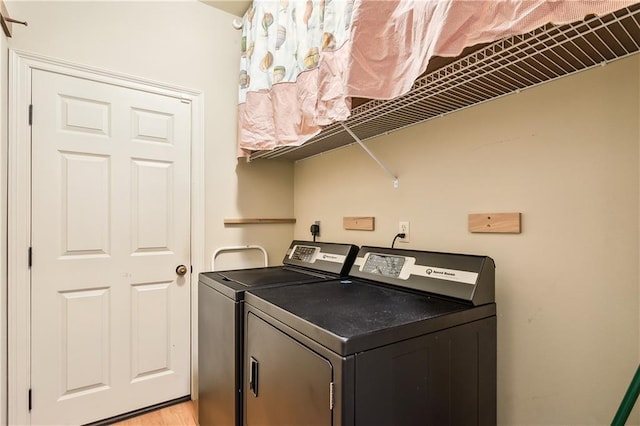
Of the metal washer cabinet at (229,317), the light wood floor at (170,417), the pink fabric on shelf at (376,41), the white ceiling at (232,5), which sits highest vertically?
the white ceiling at (232,5)

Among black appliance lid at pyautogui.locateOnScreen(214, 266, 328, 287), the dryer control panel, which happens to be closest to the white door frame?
black appliance lid at pyautogui.locateOnScreen(214, 266, 328, 287)

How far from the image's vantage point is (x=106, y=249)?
1.97 meters

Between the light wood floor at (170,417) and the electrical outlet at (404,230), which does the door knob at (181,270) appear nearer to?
the light wood floor at (170,417)

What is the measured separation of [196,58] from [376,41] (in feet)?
5.44

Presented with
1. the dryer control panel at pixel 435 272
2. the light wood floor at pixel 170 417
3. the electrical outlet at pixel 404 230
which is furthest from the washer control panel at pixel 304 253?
the light wood floor at pixel 170 417

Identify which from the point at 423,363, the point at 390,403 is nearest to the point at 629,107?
the point at 423,363

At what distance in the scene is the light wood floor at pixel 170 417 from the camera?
1964mm

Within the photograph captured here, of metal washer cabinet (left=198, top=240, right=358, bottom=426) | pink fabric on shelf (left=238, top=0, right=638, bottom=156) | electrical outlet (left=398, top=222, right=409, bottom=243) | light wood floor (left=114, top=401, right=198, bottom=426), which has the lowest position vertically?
light wood floor (left=114, top=401, right=198, bottom=426)

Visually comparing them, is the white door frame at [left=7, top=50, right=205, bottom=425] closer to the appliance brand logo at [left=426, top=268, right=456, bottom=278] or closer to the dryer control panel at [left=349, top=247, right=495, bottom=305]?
the dryer control panel at [left=349, top=247, right=495, bottom=305]

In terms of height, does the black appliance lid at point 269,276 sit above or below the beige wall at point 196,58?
below

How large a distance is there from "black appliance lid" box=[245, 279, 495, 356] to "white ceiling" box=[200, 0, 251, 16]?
1.99m

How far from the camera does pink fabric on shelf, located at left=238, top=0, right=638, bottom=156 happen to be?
76 cm

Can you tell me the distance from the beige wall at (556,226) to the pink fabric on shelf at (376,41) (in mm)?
551

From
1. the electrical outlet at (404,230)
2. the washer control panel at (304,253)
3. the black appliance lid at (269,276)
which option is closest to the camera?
the black appliance lid at (269,276)
